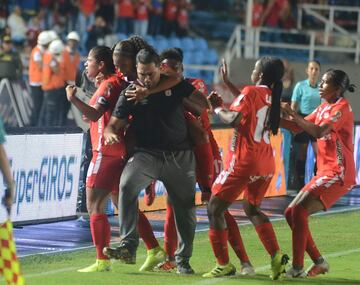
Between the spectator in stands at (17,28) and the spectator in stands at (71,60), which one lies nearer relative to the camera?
the spectator in stands at (71,60)

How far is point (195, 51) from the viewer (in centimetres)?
3503

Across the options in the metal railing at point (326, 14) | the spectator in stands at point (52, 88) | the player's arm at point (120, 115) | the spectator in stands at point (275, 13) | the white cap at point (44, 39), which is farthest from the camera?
the spectator in stands at point (275, 13)

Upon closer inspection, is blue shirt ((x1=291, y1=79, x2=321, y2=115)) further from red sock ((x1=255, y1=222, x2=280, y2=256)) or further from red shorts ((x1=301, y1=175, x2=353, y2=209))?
red sock ((x1=255, y1=222, x2=280, y2=256))

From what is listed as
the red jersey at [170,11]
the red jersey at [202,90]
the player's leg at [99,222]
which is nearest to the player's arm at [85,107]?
the player's leg at [99,222]

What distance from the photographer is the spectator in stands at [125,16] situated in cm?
3428

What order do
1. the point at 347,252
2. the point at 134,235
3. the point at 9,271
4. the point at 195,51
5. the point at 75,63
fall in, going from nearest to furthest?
the point at 9,271 < the point at 134,235 < the point at 347,252 < the point at 75,63 < the point at 195,51

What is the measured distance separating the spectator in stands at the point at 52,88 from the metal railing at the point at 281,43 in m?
6.23

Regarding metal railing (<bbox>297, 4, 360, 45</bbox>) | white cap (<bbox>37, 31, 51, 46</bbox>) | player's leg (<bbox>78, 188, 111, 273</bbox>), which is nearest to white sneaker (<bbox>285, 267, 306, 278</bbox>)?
player's leg (<bbox>78, 188, 111, 273</bbox>)

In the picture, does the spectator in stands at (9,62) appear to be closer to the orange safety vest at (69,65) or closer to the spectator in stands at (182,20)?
the orange safety vest at (69,65)

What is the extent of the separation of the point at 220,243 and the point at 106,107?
1529 mm

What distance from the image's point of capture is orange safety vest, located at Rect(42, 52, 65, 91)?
26672 mm

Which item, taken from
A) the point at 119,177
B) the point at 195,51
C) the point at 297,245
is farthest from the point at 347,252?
the point at 195,51

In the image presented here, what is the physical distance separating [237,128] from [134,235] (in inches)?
49.8

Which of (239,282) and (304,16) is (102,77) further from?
(304,16)
